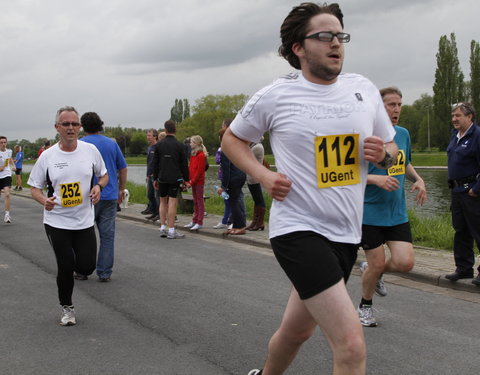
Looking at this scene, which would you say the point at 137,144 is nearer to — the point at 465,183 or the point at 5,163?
the point at 5,163

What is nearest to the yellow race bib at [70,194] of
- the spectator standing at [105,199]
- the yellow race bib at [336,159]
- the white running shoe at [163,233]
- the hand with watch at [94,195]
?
the hand with watch at [94,195]

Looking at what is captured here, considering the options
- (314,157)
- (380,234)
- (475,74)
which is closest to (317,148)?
(314,157)

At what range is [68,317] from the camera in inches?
202

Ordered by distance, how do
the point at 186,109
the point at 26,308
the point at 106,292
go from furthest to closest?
1. the point at 186,109
2. the point at 106,292
3. the point at 26,308

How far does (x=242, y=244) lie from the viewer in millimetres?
10055

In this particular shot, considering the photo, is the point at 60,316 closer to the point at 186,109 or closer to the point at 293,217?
the point at 293,217

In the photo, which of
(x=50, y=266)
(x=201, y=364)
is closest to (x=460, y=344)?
(x=201, y=364)

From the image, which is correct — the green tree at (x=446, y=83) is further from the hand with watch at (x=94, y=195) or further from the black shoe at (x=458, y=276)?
the hand with watch at (x=94, y=195)

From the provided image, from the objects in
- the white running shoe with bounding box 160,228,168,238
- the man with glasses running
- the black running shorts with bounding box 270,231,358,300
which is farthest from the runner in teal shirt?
the white running shoe with bounding box 160,228,168,238

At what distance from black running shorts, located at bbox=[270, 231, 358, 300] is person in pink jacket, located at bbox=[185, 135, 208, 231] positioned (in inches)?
351

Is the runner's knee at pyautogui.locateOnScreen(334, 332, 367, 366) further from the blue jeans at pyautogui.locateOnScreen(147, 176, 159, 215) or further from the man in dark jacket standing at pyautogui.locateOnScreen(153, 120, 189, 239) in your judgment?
the blue jeans at pyautogui.locateOnScreen(147, 176, 159, 215)

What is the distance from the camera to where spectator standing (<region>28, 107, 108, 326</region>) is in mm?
5156

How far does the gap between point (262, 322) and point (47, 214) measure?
2.18 meters

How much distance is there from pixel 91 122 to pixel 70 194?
2.01 m
